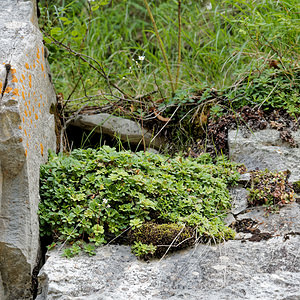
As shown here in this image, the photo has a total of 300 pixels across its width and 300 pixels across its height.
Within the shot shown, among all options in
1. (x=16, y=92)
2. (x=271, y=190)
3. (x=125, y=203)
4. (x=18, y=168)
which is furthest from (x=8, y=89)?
(x=271, y=190)

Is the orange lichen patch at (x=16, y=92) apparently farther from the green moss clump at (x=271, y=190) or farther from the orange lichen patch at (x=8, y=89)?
the green moss clump at (x=271, y=190)

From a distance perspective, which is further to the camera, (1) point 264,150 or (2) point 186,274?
(1) point 264,150

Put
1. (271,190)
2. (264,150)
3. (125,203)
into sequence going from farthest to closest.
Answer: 1. (264,150)
2. (271,190)
3. (125,203)

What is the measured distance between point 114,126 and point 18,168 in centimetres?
172

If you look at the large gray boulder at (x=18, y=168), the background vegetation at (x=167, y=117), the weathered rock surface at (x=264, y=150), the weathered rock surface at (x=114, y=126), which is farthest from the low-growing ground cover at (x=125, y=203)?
the weathered rock surface at (x=114, y=126)

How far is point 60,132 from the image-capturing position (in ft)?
11.9

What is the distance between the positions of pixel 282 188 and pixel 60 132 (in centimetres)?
193

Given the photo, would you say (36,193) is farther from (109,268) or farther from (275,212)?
(275,212)

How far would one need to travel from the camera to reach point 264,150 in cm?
352

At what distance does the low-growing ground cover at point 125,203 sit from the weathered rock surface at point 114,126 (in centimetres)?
94

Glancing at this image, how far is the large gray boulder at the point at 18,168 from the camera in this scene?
2.25 metres

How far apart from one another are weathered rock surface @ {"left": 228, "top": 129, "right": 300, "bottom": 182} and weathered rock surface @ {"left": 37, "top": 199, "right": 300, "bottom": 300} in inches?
34.8

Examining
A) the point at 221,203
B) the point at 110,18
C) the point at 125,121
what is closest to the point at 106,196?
the point at 221,203

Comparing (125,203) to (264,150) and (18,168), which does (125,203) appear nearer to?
(18,168)
